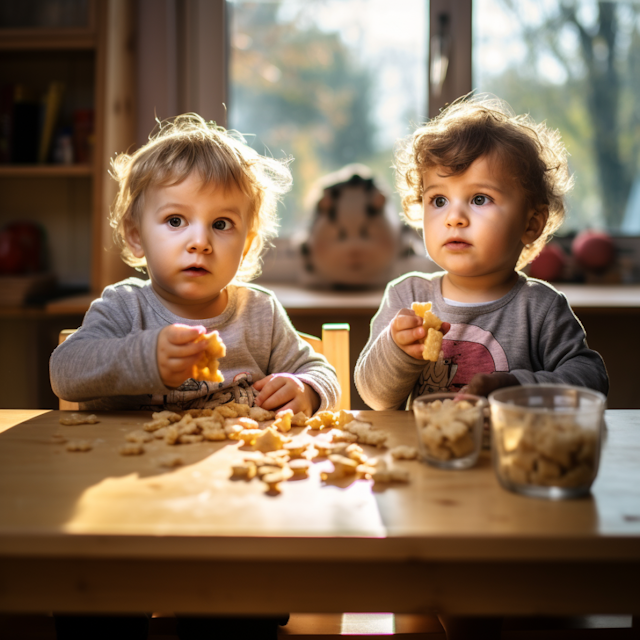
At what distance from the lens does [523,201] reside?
1095 mm

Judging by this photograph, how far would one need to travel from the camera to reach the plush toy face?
82.0 inches

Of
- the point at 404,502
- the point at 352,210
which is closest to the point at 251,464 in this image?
the point at 404,502

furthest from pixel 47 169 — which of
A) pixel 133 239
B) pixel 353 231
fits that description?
pixel 133 239

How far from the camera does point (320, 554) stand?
0.52m

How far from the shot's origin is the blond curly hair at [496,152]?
108 cm

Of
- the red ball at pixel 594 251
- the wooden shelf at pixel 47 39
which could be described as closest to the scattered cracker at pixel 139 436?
the wooden shelf at pixel 47 39

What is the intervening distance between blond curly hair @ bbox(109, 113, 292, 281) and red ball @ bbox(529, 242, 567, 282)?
48.5 inches

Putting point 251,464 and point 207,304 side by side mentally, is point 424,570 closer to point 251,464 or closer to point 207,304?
point 251,464

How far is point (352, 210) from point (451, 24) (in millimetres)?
726

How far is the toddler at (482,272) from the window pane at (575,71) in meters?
1.26

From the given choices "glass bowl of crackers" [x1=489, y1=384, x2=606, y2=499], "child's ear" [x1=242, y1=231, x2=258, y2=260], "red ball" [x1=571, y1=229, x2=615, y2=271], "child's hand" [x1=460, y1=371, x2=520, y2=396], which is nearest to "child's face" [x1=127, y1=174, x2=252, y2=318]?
"child's ear" [x1=242, y1=231, x2=258, y2=260]

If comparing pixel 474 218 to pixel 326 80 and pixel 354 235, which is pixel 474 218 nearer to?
pixel 354 235

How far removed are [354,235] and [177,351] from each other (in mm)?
1302

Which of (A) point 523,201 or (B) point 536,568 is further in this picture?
(A) point 523,201
